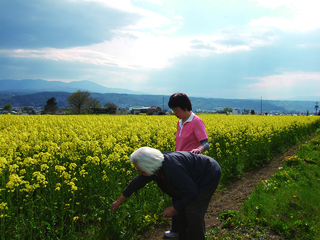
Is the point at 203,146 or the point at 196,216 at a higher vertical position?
the point at 203,146

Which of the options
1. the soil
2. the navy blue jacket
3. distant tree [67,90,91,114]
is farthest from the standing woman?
distant tree [67,90,91,114]

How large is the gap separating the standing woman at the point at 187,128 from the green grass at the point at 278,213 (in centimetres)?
141

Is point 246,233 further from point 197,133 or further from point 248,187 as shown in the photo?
point 248,187

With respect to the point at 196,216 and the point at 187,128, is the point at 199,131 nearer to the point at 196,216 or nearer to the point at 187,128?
the point at 187,128

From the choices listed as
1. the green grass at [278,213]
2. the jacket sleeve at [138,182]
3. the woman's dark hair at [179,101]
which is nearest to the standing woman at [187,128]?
the woman's dark hair at [179,101]

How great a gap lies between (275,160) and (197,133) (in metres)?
8.56

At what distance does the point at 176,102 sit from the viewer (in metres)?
3.97

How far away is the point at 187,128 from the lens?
14.1ft

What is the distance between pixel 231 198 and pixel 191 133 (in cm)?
328

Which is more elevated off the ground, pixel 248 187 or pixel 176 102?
pixel 176 102

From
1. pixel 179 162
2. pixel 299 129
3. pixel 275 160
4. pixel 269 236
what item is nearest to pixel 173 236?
pixel 269 236

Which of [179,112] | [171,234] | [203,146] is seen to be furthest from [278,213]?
[179,112]

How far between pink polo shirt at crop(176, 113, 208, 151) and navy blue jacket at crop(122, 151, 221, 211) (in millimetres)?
1042

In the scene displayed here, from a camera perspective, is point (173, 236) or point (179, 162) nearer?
point (179, 162)
